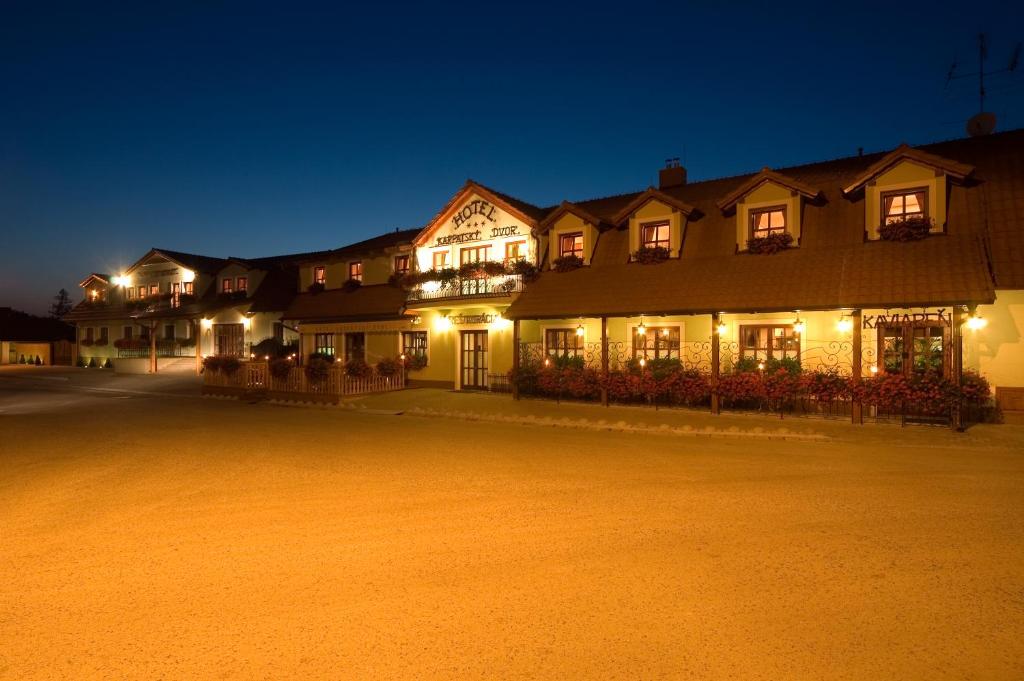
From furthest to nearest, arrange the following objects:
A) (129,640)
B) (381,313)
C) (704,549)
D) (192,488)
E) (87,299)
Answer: (87,299) < (381,313) < (192,488) < (704,549) < (129,640)

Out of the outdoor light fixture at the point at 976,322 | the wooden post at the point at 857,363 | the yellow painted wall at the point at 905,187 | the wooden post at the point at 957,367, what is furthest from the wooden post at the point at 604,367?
the outdoor light fixture at the point at 976,322

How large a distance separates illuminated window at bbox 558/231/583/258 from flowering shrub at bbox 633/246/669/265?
2.45m

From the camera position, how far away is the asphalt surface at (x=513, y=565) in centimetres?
379

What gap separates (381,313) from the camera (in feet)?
83.0

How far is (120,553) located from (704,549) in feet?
18.5

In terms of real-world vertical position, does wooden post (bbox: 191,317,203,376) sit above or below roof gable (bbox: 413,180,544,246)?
below

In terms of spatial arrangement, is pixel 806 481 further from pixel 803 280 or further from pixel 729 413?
pixel 803 280

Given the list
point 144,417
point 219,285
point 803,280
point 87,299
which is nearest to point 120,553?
point 144,417

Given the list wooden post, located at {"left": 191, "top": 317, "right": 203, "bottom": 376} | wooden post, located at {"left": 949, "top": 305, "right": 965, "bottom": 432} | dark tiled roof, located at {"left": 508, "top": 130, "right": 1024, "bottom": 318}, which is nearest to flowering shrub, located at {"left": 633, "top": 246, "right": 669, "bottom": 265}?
dark tiled roof, located at {"left": 508, "top": 130, "right": 1024, "bottom": 318}

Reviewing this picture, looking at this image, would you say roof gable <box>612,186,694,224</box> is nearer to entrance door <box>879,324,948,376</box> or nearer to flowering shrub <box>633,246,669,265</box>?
flowering shrub <box>633,246,669,265</box>

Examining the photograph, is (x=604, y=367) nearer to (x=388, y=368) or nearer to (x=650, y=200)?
(x=650, y=200)

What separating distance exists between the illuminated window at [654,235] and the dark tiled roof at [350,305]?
10574mm

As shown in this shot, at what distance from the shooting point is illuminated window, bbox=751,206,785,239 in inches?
686

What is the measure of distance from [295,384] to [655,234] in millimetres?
13879
